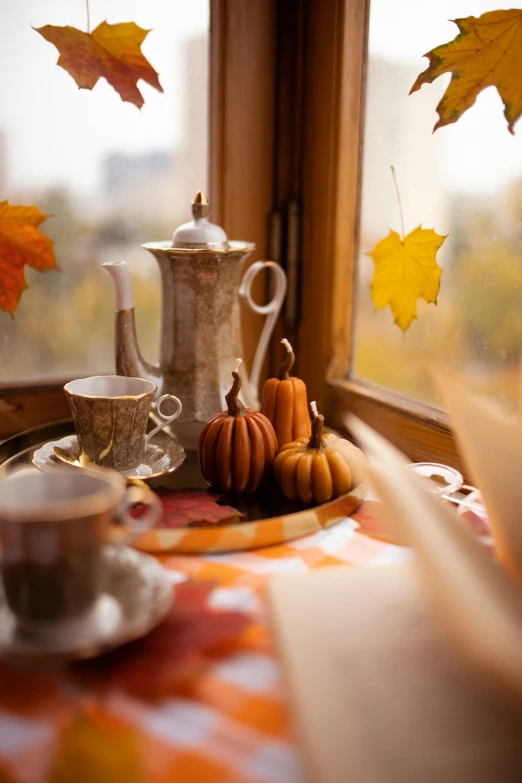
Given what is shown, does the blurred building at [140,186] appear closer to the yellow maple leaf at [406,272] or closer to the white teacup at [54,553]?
the yellow maple leaf at [406,272]

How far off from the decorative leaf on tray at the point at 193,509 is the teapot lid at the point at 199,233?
29 cm

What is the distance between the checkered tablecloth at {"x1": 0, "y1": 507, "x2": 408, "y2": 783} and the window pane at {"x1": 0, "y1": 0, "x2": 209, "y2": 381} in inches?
24.1

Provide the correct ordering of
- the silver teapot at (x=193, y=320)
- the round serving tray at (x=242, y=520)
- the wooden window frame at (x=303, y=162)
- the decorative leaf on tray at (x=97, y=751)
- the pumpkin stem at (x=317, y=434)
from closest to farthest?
the decorative leaf on tray at (x=97, y=751), the round serving tray at (x=242, y=520), the pumpkin stem at (x=317, y=434), the silver teapot at (x=193, y=320), the wooden window frame at (x=303, y=162)

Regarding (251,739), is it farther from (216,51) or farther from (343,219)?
(216,51)

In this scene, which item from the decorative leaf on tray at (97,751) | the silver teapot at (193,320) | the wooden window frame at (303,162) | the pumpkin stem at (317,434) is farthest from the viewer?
the wooden window frame at (303,162)

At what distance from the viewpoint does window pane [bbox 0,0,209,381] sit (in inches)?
37.3

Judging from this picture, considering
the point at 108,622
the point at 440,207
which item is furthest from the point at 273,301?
the point at 108,622

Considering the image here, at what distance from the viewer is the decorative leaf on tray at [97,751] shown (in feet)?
1.29

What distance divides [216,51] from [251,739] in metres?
0.91

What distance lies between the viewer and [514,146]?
31.1 inches

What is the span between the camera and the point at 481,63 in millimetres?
797

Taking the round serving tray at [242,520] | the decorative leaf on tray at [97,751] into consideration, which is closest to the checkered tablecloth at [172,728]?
the decorative leaf on tray at [97,751]

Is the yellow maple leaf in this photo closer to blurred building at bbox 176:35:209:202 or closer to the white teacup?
blurred building at bbox 176:35:209:202

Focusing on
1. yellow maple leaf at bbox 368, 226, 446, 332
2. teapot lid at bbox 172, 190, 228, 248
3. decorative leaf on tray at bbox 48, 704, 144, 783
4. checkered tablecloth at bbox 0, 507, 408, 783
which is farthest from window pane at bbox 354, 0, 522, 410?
decorative leaf on tray at bbox 48, 704, 144, 783
